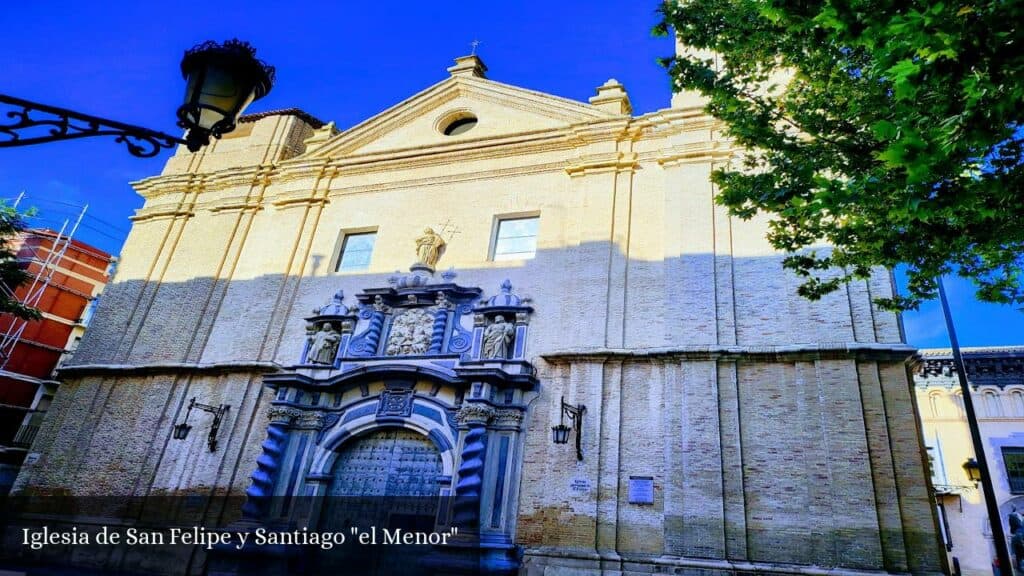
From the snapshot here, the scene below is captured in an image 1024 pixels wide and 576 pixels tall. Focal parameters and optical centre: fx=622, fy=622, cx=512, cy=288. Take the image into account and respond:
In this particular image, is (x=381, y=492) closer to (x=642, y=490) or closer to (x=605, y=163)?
(x=642, y=490)

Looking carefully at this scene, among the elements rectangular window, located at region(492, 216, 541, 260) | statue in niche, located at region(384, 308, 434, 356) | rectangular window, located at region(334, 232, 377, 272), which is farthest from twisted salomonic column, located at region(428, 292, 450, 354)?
rectangular window, located at region(334, 232, 377, 272)

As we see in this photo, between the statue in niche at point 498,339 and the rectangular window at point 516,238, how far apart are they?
1854 mm

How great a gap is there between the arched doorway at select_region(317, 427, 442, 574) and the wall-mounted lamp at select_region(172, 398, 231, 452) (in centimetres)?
280

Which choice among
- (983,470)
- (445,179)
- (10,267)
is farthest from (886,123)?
(10,267)

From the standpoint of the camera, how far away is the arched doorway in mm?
10789

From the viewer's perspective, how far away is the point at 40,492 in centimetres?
1337

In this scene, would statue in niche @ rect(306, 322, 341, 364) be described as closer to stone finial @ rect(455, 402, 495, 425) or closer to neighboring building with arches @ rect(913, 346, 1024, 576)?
stone finial @ rect(455, 402, 495, 425)

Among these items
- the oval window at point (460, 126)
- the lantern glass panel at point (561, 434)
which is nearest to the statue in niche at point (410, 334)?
the lantern glass panel at point (561, 434)

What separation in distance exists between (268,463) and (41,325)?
613 inches

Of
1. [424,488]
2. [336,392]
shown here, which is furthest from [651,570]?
[336,392]

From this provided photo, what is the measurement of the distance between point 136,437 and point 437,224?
313 inches

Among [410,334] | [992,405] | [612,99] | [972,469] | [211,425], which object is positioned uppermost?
[612,99]

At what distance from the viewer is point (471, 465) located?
10.5m

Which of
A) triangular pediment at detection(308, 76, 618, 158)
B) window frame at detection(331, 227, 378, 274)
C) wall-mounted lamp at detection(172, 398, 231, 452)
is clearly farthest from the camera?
triangular pediment at detection(308, 76, 618, 158)
